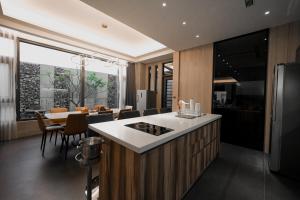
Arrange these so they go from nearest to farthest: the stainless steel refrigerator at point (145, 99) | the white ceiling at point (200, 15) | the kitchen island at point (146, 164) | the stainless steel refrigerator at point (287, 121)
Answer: the kitchen island at point (146, 164) < the stainless steel refrigerator at point (287, 121) < the white ceiling at point (200, 15) < the stainless steel refrigerator at point (145, 99)

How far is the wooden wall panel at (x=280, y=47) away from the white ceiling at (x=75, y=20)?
328cm

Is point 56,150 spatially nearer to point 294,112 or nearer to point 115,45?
point 115,45

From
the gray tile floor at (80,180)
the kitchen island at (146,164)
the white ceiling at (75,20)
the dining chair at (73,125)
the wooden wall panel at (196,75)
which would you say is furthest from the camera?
the wooden wall panel at (196,75)

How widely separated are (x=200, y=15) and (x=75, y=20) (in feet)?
10.5

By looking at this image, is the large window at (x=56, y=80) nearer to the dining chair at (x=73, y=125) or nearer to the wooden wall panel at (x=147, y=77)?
the wooden wall panel at (x=147, y=77)

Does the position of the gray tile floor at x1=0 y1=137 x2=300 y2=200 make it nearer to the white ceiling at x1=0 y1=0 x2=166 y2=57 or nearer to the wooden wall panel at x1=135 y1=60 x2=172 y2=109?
the white ceiling at x1=0 y1=0 x2=166 y2=57

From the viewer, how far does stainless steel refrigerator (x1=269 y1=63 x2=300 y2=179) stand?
2.10m

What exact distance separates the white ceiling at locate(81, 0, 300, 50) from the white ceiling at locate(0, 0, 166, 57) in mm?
1017

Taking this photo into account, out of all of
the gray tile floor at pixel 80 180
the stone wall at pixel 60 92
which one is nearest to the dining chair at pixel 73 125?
the gray tile floor at pixel 80 180

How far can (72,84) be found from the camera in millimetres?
5047

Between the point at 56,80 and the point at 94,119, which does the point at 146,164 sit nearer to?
the point at 94,119

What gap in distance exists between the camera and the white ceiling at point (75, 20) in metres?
3.01

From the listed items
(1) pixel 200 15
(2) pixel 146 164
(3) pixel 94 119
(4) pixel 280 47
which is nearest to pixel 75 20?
(3) pixel 94 119

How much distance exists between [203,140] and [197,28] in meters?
2.60
